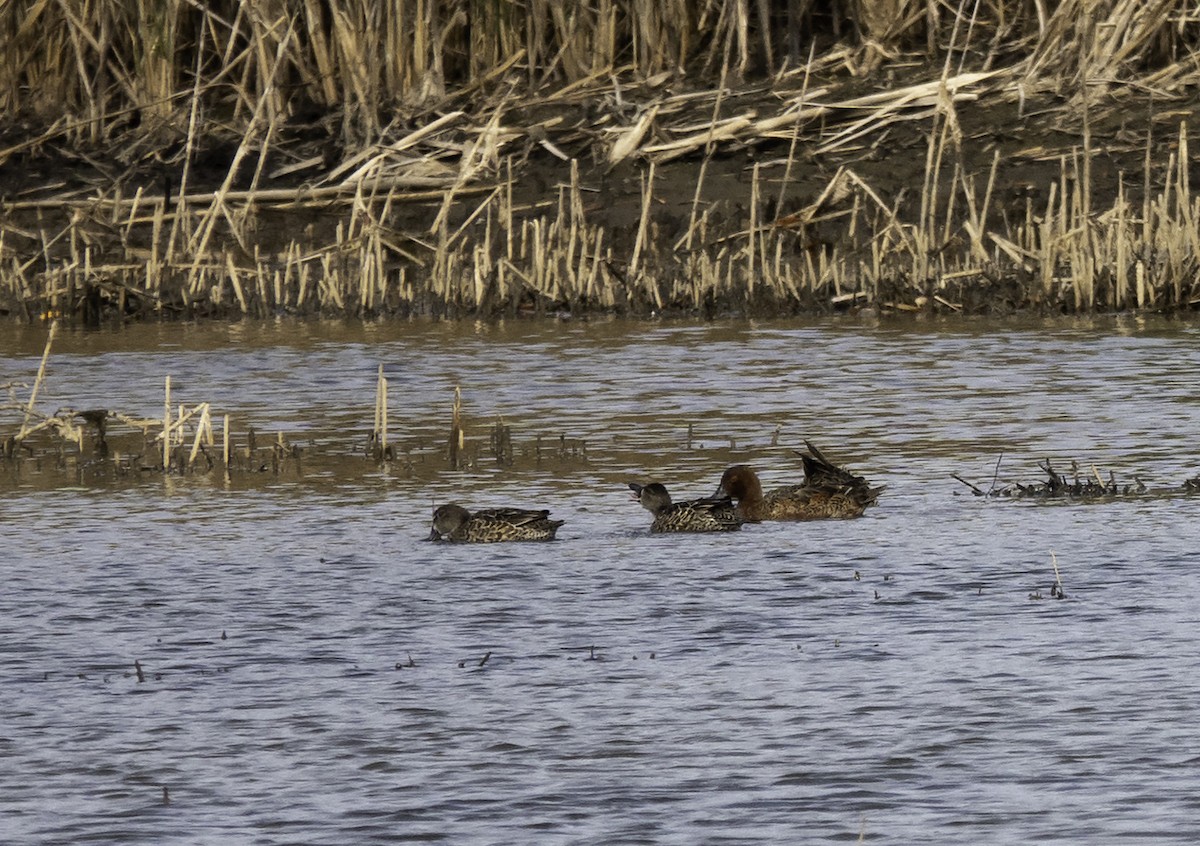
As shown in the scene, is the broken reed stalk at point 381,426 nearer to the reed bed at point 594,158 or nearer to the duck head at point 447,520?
the duck head at point 447,520

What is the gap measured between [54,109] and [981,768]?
2326 centimetres

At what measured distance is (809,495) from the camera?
10.8 metres

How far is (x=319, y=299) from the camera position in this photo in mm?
22234

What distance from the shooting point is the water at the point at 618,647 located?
6117 mm

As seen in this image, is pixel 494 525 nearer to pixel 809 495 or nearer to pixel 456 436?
pixel 809 495

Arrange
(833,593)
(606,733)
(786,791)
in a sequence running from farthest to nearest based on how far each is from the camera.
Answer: (833,593), (606,733), (786,791)

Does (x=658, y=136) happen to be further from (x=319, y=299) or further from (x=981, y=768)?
(x=981, y=768)

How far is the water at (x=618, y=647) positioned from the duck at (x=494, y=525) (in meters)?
0.16

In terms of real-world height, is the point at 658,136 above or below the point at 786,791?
above

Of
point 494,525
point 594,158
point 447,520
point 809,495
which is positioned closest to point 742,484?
point 809,495

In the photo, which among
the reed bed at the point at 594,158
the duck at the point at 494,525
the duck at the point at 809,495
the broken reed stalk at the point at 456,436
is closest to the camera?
the duck at the point at 494,525

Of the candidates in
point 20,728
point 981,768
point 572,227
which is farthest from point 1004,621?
point 572,227

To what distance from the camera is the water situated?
6.12 m

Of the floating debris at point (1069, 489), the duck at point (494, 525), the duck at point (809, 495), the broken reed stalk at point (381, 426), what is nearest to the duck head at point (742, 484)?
the duck at point (809, 495)
